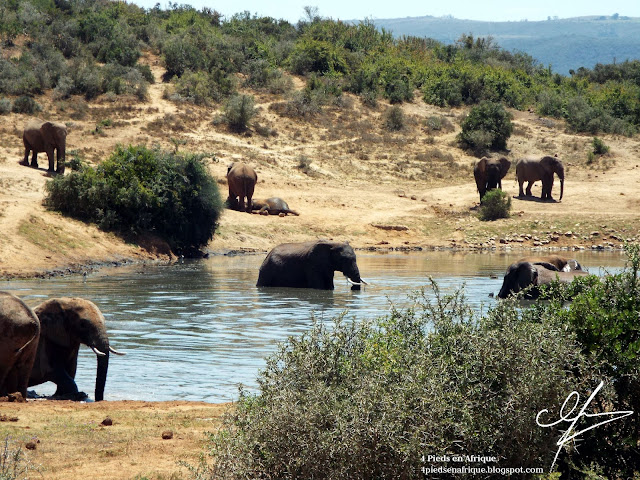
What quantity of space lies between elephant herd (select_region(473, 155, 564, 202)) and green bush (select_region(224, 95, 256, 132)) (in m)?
10.9

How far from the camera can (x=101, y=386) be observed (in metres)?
10.5

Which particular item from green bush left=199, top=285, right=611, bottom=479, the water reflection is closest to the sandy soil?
the water reflection

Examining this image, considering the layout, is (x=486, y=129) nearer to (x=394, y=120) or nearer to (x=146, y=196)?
(x=394, y=120)

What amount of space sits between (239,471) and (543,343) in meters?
2.09

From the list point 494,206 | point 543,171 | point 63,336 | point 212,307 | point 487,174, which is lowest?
point 212,307

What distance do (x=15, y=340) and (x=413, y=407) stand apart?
522cm

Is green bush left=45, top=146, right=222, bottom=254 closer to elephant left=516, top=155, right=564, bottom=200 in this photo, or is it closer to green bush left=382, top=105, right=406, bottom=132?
elephant left=516, top=155, right=564, bottom=200

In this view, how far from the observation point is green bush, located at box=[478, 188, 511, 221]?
33.8m

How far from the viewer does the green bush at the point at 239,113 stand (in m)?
41.6

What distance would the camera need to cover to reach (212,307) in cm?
1864

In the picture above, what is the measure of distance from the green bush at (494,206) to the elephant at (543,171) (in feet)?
7.39

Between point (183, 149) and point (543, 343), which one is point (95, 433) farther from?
point (183, 149)

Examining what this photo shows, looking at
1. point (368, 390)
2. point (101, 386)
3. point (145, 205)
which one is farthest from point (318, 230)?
point (368, 390)
